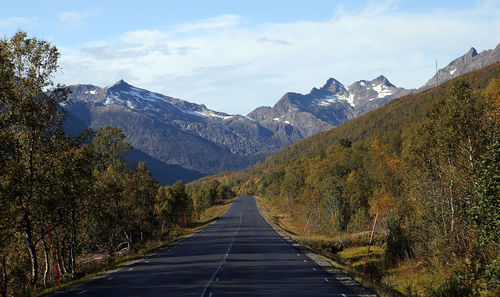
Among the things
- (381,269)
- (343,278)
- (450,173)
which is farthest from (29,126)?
(381,269)

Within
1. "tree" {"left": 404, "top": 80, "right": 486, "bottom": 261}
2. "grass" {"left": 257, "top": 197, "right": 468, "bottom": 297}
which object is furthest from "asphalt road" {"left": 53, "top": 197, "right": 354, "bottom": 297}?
"tree" {"left": 404, "top": 80, "right": 486, "bottom": 261}

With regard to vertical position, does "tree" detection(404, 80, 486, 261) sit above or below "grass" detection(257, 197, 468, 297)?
above

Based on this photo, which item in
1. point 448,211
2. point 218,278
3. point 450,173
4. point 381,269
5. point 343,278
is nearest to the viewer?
point 218,278

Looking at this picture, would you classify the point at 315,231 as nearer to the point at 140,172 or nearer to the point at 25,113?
the point at 140,172

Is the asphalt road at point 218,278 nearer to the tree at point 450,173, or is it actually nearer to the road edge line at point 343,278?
the road edge line at point 343,278

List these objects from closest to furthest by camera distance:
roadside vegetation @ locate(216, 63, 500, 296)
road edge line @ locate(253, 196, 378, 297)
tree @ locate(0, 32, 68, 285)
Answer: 1. roadside vegetation @ locate(216, 63, 500, 296)
2. road edge line @ locate(253, 196, 378, 297)
3. tree @ locate(0, 32, 68, 285)

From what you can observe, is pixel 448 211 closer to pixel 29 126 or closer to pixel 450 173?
pixel 450 173

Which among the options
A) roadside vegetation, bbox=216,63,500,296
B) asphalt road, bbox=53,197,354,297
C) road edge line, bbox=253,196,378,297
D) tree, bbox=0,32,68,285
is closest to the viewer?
roadside vegetation, bbox=216,63,500,296

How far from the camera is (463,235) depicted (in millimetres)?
29219

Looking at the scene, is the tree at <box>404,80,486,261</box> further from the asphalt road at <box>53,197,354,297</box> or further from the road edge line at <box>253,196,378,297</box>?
the asphalt road at <box>53,197,354,297</box>

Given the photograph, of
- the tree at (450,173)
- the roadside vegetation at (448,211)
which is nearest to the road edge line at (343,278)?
the roadside vegetation at (448,211)

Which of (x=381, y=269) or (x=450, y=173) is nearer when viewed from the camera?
(x=450, y=173)

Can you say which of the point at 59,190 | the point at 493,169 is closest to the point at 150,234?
the point at 59,190

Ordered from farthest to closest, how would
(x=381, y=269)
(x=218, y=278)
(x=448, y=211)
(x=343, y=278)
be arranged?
(x=381, y=269) < (x=448, y=211) < (x=343, y=278) < (x=218, y=278)
